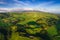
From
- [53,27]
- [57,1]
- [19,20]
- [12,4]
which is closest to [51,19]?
[53,27]

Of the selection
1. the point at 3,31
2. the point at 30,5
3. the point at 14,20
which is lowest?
the point at 3,31

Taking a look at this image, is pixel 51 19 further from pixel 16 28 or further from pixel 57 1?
pixel 16 28

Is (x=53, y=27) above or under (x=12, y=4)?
under

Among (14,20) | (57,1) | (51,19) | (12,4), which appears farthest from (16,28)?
(57,1)

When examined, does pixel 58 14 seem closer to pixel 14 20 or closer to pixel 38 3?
pixel 38 3

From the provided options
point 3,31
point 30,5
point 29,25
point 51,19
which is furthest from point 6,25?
point 51,19

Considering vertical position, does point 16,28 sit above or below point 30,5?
below
